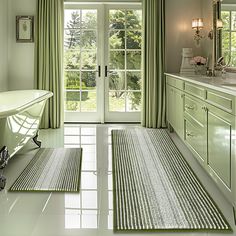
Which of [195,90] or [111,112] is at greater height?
[195,90]

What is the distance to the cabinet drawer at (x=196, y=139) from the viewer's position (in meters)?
3.64

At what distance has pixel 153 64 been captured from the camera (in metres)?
6.52

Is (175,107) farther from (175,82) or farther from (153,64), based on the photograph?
(153,64)

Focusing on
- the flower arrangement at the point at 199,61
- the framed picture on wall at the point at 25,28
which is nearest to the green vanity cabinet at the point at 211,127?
the flower arrangement at the point at 199,61

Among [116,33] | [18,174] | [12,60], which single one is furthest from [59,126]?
[18,174]

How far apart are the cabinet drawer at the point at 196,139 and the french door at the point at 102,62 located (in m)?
2.46

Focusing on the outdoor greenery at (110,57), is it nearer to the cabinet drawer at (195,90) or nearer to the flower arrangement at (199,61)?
the flower arrangement at (199,61)

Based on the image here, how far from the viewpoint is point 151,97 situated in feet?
21.6

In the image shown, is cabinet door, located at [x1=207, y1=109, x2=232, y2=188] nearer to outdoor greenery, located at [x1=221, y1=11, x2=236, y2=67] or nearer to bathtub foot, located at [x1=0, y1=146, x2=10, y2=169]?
outdoor greenery, located at [x1=221, y1=11, x2=236, y2=67]


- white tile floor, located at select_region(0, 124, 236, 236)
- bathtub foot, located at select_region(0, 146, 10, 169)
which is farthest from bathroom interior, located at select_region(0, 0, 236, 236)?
bathtub foot, located at select_region(0, 146, 10, 169)

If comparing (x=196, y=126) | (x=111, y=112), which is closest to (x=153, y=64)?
(x=111, y=112)

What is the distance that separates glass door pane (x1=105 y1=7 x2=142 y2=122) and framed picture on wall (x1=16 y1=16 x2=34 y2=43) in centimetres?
131

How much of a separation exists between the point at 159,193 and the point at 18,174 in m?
1.45

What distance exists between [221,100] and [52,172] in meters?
1.81
